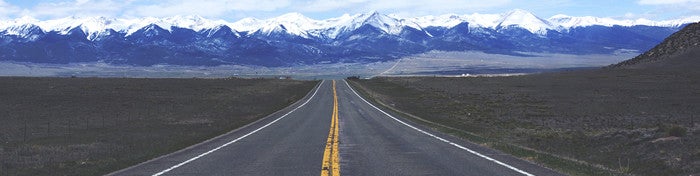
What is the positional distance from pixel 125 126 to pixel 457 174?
23.2 m

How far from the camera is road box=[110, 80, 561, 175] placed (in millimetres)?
14359

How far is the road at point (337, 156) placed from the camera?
1436cm

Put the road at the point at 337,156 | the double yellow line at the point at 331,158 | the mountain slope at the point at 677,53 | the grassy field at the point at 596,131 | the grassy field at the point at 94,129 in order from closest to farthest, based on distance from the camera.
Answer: the double yellow line at the point at 331,158, the road at the point at 337,156, the grassy field at the point at 596,131, the grassy field at the point at 94,129, the mountain slope at the point at 677,53

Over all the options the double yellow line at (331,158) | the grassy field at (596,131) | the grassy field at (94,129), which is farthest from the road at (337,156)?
the grassy field at (94,129)

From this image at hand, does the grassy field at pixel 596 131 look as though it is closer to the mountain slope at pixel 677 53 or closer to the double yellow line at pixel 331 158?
the double yellow line at pixel 331 158

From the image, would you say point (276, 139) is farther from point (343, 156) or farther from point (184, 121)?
point (184, 121)

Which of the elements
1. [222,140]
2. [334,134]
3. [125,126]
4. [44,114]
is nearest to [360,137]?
[334,134]

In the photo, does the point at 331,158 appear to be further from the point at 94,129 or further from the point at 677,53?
the point at 677,53

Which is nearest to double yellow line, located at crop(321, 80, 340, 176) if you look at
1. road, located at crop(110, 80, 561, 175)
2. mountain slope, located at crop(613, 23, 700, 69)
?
road, located at crop(110, 80, 561, 175)

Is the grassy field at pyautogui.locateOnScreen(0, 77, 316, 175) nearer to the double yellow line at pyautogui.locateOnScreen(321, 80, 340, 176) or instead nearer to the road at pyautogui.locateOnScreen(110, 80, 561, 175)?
the road at pyautogui.locateOnScreen(110, 80, 561, 175)

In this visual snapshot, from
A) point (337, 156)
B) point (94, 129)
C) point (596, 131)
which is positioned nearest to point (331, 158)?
point (337, 156)

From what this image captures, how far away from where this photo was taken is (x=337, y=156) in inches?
663

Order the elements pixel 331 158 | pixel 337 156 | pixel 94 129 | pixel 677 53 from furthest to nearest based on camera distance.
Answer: pixel 677 53, pixel 94 129, pixel 337 156, pixel 331 158

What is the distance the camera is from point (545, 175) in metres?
13.4
